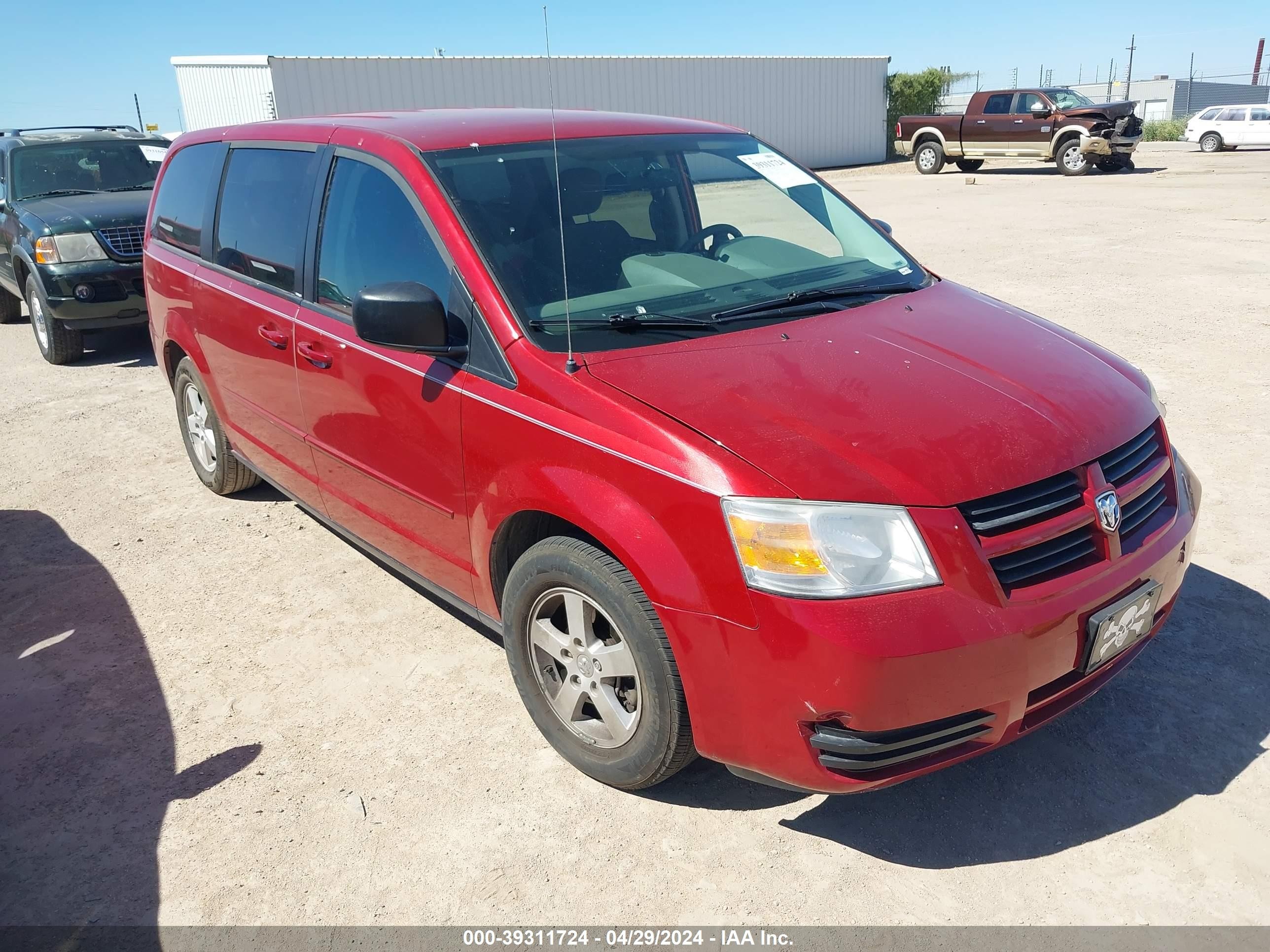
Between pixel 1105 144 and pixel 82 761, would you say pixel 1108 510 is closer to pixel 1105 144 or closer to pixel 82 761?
pixel 82 761

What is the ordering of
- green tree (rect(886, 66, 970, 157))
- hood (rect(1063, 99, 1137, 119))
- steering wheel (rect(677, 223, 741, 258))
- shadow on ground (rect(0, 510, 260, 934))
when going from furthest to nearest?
green tree (rect(886, 66, 970, 157)), hood (rect(1063, 99, 1137, 119)), steering wheel (rect(677, 223, 741, 258)), shadow on ground (rect(0, 510, 260, 934))

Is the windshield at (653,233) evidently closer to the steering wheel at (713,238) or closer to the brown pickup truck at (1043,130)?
the steering wheel at (713,238)

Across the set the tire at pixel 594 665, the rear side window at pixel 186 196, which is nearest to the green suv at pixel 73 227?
the rear side window at pixel 186 196

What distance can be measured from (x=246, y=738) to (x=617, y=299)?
1942 millimetres

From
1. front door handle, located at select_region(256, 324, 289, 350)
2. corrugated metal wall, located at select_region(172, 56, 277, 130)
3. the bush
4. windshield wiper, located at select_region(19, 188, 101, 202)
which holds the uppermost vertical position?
corrugated metal wall, located at select_region(172, 56, 277, 130)

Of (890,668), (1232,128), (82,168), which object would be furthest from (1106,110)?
(890,668)

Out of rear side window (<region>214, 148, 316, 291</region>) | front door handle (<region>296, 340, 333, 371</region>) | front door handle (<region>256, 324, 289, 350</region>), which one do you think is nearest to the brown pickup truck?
rear side window (<region>214, 148, 316, 291</region>)

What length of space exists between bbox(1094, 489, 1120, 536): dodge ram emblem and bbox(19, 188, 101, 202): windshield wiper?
32.4 ft

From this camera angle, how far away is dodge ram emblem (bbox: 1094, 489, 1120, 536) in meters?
2.55

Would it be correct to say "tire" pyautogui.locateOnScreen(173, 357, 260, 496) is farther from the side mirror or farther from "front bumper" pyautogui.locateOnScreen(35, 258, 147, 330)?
"front bumper" pyautogui.locateOnScreen(35, 258, 147, 330)

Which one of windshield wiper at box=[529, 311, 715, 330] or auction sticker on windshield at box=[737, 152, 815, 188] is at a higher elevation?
auction sticker on windshield at box=[737, 152, 815, 188]

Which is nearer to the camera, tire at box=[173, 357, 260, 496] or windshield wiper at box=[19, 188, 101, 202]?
tire at box=[173, 357, 260, 496]

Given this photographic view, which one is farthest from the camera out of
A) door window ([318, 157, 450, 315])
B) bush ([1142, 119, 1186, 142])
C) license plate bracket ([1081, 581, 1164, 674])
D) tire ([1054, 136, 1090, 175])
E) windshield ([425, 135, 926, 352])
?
bush ([1142, 119, 1186, 142])

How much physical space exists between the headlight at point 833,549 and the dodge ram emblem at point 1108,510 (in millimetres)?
574
